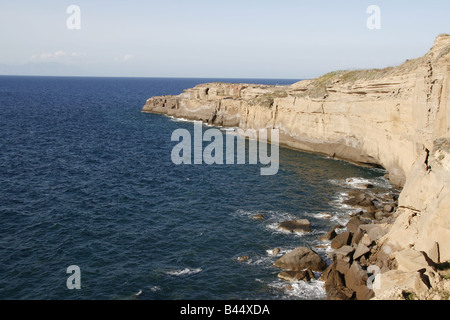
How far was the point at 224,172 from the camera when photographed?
58.6 m

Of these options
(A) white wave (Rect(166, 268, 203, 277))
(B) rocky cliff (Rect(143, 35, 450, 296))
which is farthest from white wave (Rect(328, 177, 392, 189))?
(A) white wave (Rect(166, 268, 203, 277))

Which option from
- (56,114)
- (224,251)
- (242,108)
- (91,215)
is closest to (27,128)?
(56,114)

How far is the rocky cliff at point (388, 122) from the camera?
29.4 m

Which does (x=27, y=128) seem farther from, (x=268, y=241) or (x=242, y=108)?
(x=268, y=241)

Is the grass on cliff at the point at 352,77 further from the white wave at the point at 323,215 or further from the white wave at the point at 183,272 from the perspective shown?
the white wave at the point at 183,272

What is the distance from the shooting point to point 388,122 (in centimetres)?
5225

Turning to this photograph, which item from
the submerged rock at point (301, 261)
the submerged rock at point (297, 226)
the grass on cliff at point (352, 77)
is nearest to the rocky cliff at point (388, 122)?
the grass on cliff at point (352, 77)

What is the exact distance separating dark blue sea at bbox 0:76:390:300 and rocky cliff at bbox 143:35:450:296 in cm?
473

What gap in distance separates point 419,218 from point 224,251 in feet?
52.7

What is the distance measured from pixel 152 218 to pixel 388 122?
111 ft

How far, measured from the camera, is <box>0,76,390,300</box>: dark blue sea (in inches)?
1128

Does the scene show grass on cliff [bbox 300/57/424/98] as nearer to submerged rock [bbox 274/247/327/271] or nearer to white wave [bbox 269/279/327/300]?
submerged rock [bbox 274/247/327/271]

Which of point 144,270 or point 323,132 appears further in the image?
point 323,132

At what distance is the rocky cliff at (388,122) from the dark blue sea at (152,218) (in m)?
4.73
